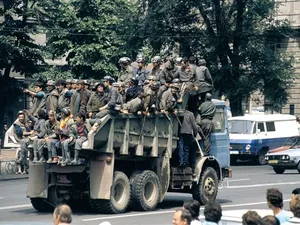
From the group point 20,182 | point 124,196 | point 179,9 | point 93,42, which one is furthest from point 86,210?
point 93,42

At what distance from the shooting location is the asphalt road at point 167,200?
19844mm

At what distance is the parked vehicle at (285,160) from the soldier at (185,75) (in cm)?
1433

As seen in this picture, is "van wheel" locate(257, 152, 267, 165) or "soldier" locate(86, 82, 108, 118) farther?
"van wheel" locate(257, 152, 267, 165)

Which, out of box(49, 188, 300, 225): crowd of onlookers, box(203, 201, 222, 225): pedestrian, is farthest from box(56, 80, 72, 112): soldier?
box(203, 201, 222, 225): pedestrian

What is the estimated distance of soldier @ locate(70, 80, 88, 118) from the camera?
21.1 m

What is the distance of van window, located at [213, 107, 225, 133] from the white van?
2033 centimetres

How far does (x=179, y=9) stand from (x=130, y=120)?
3238cm

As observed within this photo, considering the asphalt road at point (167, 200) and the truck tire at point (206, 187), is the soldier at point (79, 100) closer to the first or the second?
the asphalt road at point (167, 200)

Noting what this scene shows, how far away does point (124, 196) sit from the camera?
20750mm

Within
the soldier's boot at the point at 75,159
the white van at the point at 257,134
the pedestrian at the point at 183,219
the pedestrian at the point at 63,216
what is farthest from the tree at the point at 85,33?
the pedestrian at the point at 63,216

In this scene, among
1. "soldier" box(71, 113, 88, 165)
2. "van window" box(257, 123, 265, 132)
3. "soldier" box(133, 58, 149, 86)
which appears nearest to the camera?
"soldier" box(71, 113, 88, 165)

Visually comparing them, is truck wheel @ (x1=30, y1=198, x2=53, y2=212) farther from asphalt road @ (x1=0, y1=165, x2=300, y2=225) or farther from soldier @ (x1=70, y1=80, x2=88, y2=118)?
soldier @ (x1=70, y1=80, x2=88, y2=118)

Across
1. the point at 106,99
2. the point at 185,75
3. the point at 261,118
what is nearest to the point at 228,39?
the point at 261,118

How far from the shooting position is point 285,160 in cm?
3647
